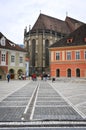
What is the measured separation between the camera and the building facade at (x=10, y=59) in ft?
193

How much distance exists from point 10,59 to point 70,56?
13241 mm

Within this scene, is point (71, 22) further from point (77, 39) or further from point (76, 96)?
point (76, 96)

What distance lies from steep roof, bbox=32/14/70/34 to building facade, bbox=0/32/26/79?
31.1 meters

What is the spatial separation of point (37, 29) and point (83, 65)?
36.9 metres

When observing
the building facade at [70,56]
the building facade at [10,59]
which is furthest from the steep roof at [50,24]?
the building facade at [70,56]

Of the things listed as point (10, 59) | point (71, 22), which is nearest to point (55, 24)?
point (71, 22)

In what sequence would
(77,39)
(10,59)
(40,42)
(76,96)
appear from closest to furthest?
1. (76,96)
2. (77,39)
3. (10,59)
4. (40,42)

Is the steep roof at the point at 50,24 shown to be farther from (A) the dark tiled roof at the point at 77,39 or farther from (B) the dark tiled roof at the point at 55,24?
(A) the dark tiled roof at the point at 77,39

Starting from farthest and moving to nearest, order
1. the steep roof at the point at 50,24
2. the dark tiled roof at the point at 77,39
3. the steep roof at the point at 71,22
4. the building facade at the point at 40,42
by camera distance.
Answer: the steep roof at the point at 71,22 → the steep roof at the point at 50,24 → the building facade at the point at 40,42 → the dark tiled roof at the point at 77,39

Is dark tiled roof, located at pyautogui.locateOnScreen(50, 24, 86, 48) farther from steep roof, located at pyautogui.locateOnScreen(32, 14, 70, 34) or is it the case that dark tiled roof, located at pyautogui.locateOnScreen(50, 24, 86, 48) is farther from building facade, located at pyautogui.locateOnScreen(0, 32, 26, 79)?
steep roof, located at pyautogui.locateOnScreen(32, 14, 70, 34)

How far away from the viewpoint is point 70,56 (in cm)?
6006

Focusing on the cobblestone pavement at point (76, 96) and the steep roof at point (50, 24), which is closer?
the cobblestone pavement at point (76, 96)

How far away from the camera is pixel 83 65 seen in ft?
191

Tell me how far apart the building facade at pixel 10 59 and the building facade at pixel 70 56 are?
24.5 ft
